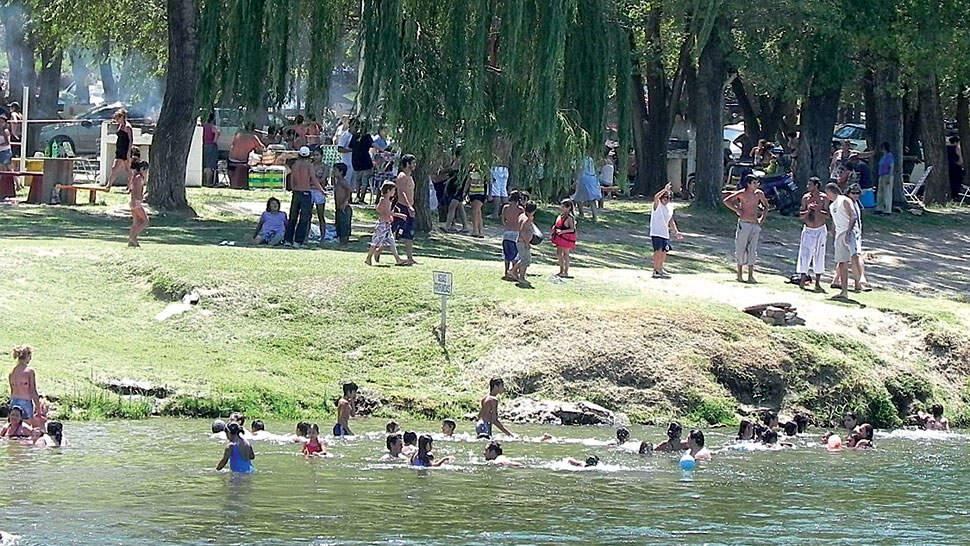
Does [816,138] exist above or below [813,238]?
above

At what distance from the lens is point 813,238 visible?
27109 millimetres

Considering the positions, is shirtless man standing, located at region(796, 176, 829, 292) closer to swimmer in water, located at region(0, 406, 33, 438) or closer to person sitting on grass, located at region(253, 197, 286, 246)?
person sitting on grass, located at region(253, 197, 286, 246)

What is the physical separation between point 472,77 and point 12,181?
10977mm

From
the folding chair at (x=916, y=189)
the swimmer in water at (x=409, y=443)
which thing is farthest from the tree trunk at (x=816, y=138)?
the swimmer in water at (x=409, y=443)

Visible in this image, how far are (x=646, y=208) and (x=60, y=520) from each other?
26.5 m

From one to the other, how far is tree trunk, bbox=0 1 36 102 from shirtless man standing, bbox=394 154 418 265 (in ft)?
112

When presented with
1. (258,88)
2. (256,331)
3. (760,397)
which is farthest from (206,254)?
(760,397)

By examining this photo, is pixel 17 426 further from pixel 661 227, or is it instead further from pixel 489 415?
pixel 661 227

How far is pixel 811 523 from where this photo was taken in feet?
52.7

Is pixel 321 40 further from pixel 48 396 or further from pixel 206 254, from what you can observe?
pixel 48 396

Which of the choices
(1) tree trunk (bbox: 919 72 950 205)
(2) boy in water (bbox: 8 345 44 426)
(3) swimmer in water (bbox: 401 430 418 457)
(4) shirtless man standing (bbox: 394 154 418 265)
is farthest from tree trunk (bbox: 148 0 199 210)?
(1) tree trunk (bbox: 919 72 950 205)

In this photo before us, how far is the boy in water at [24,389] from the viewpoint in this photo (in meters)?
18.3

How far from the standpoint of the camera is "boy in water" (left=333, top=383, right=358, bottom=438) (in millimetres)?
19812

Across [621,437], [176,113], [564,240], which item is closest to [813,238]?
[564,240]
